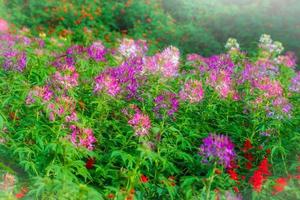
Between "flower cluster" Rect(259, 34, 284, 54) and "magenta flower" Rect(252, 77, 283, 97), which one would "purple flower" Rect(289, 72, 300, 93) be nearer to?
"magenta flower" Rect(252, 77, 283, 97)

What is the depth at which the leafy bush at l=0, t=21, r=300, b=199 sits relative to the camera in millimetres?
4086

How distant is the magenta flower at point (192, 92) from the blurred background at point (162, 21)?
7247 millimetres

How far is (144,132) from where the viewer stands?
420cm

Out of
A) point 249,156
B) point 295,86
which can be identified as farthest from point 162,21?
point 249,156

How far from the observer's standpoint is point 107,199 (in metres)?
4.16

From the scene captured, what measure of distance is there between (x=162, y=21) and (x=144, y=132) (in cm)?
957

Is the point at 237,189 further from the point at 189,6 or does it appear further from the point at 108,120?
the point at 189,6

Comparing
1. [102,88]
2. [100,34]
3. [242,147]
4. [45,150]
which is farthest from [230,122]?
[100,34]

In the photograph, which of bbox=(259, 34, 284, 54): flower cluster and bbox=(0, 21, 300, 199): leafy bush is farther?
bbox=(259, 34, 284, 54): flower cluster

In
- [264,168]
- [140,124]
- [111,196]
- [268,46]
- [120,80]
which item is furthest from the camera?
[268,46]

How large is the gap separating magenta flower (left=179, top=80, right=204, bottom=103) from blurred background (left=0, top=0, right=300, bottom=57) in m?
7.25

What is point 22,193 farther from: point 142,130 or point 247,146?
point 247,146

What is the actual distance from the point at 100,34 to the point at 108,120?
7.74 m

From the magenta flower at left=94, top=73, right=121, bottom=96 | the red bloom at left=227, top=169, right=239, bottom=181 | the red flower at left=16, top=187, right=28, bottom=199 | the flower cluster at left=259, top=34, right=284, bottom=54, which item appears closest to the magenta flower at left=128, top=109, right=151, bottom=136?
the magenta flower at left=94, top=73, right=121, bottom=96
